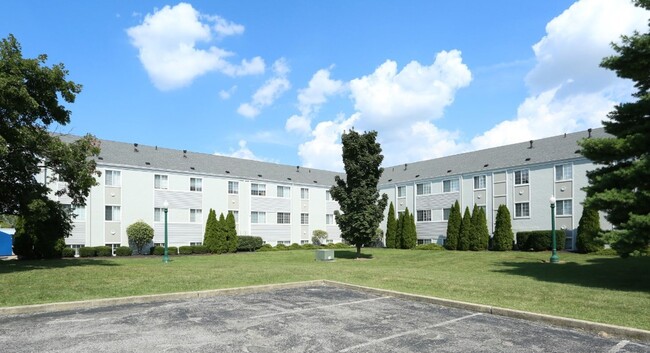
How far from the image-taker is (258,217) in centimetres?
4738

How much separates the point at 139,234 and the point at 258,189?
14.4m

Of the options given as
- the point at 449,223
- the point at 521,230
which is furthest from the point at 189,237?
the point at 521,230

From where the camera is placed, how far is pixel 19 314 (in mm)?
A: 9945

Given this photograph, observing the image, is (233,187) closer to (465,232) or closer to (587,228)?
(465,232)

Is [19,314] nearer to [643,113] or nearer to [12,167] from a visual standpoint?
[12,167]

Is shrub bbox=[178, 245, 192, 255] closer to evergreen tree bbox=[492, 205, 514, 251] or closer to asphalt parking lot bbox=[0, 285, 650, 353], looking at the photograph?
evergreen tree bbox=[492, 205, 514, 251]

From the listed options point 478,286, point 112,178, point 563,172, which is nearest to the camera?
point 478,286

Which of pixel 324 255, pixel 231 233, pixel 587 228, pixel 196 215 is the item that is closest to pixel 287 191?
pixel 231 233

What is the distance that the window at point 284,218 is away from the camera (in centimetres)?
4938

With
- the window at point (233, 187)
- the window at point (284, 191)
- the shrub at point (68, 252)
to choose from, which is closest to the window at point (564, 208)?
the window at point (284, 191)

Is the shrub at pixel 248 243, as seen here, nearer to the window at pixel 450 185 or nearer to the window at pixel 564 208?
the window at pixel 450 185

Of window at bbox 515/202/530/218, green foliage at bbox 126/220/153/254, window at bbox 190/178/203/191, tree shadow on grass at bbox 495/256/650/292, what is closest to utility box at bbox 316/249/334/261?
tree shadow on grass at bbox 495/256/650/292

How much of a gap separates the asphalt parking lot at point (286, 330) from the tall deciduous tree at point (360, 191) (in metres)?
18.7

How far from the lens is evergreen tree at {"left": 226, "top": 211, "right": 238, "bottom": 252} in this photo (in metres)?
42.0
